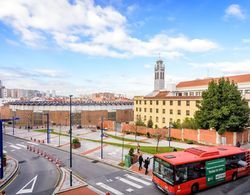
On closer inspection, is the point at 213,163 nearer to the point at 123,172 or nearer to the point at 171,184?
the point at 171,184

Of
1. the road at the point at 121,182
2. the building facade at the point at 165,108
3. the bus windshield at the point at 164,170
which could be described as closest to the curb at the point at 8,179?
the road at the point at 121,182

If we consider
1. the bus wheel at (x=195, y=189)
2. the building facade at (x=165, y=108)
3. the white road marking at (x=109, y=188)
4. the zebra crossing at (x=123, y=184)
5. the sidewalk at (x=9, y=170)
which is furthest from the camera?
the building facade at (x=165, y=108)

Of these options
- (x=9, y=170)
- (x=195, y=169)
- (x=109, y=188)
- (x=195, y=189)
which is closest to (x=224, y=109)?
(x=195, y=169)

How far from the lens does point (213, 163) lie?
1883cm

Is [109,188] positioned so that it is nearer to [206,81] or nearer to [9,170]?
[9,170]

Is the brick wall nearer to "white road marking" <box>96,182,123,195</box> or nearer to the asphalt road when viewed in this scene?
"white road marking" <box>96,182,123,195</box>

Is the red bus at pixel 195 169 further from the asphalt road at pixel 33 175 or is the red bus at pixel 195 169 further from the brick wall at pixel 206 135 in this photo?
the brick wall at pixel 206 135

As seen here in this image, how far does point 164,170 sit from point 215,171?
4953 mm

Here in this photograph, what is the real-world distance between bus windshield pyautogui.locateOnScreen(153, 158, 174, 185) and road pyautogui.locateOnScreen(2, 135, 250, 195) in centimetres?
182

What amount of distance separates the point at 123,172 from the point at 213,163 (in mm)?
9624

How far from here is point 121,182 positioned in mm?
20844

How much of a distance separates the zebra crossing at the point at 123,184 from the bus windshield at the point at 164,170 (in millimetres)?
2558

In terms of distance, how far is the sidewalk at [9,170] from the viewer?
2156cm

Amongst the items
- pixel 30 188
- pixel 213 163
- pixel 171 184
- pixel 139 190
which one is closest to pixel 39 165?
pixel 30 188
